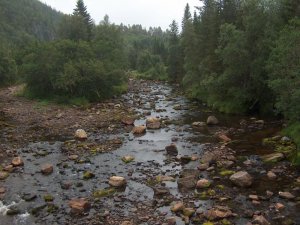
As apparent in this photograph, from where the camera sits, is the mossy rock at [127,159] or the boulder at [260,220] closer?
the boulder at [260,220]

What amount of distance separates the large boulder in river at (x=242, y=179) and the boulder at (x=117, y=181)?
288 inches

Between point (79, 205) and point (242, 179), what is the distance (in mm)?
10665

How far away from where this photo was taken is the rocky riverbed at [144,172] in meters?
21.4

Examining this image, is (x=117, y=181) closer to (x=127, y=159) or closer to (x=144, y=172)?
(x=144, y=172)

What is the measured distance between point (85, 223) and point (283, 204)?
37.4 feet

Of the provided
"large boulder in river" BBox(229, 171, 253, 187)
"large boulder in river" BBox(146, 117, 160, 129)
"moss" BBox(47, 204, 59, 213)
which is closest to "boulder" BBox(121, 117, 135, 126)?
"large boulder in river" BBox(146, 117, 160, 129)

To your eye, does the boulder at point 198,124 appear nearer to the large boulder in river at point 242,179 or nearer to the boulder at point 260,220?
the large boulder in river at point 242,179

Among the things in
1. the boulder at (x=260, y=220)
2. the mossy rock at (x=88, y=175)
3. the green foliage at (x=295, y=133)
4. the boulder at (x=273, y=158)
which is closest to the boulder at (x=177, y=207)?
A: the boulder at (x=260, y=220)

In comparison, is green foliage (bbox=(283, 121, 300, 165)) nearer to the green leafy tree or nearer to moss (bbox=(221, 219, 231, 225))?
moss (bbox=(221, 219, 231, 225))

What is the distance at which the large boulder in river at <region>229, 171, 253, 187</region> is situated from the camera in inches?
972

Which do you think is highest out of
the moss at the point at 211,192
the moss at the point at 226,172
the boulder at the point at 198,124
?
the boulder at the point at 198,124

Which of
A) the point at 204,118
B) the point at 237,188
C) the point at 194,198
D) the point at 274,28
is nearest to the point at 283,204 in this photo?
the point at 237,188

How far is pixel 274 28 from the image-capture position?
45.0m

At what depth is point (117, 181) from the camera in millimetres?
25594
